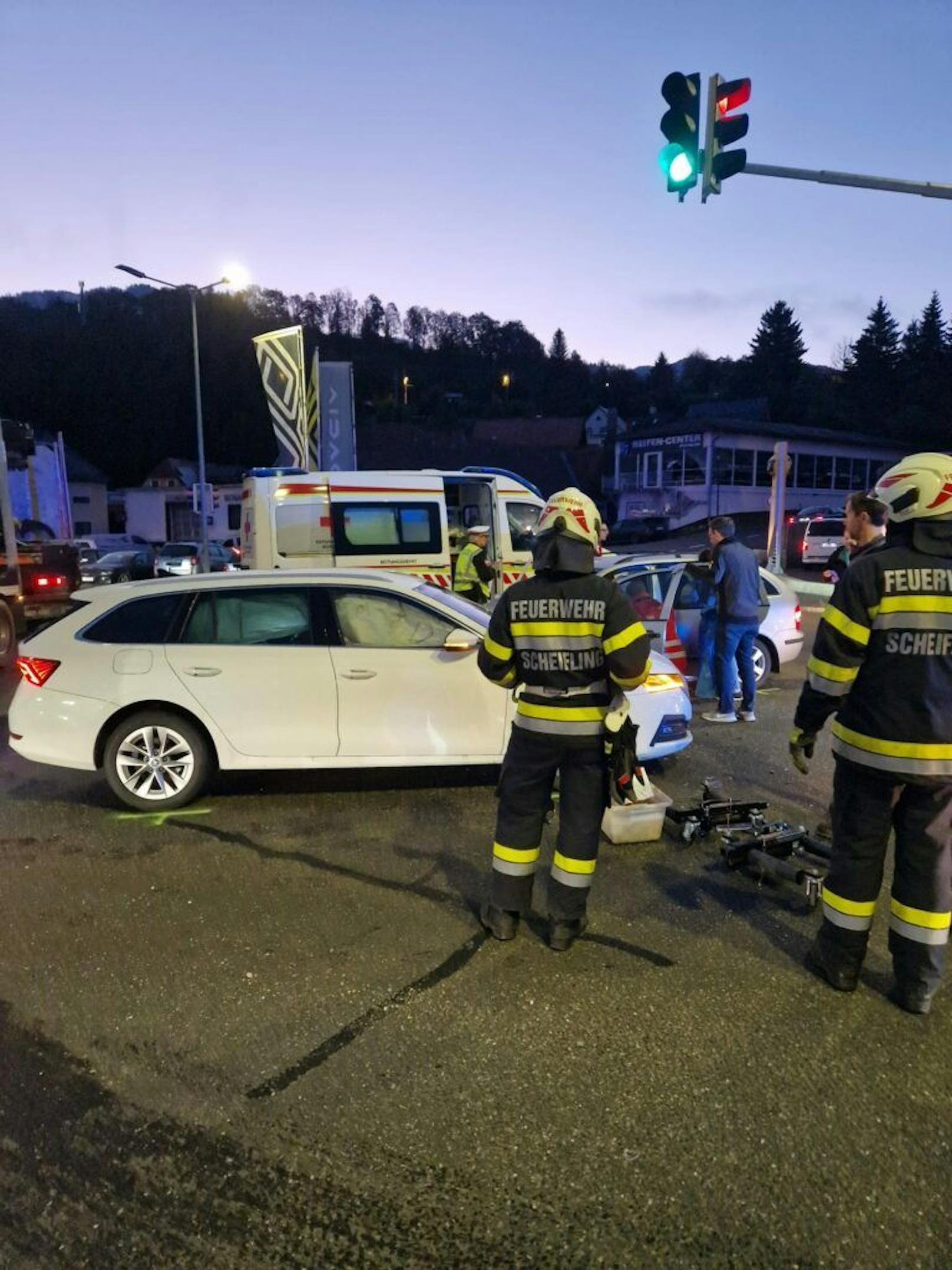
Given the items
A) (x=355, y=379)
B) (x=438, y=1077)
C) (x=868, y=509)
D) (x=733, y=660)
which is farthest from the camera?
(x=355, y=379)

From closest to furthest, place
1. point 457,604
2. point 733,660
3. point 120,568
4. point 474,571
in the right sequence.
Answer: point 457,604 → point 733,660 → point 474,571 → point 120,568

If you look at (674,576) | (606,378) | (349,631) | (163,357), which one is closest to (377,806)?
(349,631)

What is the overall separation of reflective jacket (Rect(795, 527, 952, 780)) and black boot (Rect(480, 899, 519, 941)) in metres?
1.58

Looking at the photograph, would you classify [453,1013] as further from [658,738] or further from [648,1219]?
[658,738]

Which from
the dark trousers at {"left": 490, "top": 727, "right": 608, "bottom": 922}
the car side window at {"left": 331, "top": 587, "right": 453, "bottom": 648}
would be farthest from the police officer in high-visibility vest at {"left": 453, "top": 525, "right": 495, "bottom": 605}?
the dark trousers at {"left": 490, "top": 727, "right": 608, "bottom": 922}

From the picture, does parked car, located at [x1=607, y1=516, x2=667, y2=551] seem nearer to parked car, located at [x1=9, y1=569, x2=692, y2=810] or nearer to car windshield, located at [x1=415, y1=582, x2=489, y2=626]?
car windshield, located at [x1=415, y1=582, x2=489, y2=626]

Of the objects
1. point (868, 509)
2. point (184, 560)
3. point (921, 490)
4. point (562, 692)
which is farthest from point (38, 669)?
point (184, 560)

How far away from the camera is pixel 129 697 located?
5453 millimetres

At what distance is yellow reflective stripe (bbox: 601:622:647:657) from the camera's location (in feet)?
11.3

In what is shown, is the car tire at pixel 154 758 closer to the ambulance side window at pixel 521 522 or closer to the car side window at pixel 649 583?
the car side window at pixel 649 583

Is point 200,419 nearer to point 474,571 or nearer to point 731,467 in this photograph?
point 474,571

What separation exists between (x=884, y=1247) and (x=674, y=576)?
6.97 meters

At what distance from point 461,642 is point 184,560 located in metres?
24.9

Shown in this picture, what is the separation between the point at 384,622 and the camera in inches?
223
